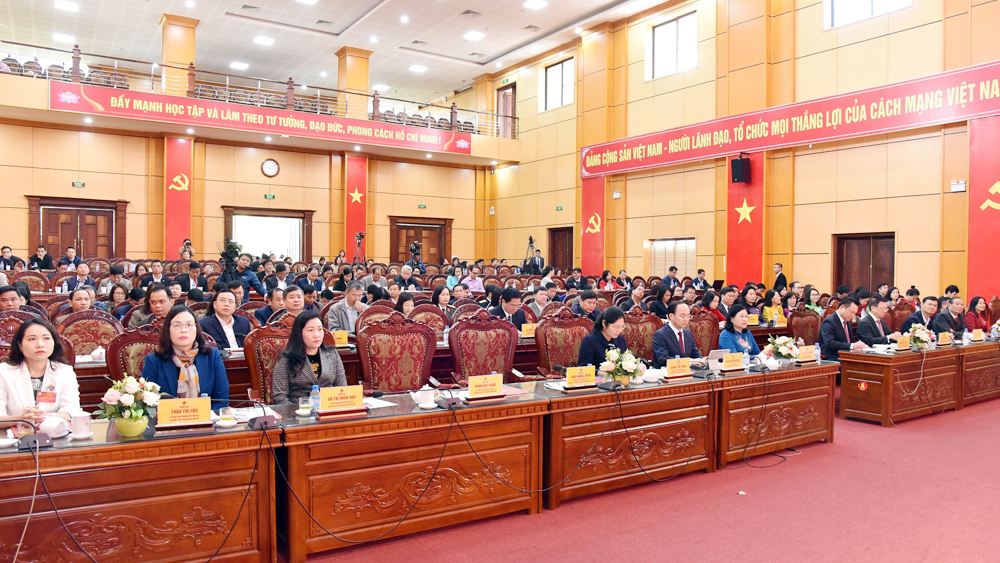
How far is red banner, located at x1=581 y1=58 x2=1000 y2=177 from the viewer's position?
8281mm

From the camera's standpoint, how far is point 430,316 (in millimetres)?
5441

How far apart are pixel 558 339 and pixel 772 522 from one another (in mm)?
1882

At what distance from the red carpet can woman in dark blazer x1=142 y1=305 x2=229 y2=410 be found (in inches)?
42.1

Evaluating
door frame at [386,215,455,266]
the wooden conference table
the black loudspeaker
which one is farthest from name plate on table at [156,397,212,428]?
door frame at [386,215,455,266]

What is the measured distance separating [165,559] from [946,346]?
6.19 m

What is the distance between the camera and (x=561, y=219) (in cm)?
1537

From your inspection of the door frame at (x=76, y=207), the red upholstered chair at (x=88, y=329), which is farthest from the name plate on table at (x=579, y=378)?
the door frame at (x=76, y=207)

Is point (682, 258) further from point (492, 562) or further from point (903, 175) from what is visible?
point (492, 562)

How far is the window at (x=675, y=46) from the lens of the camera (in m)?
12.3

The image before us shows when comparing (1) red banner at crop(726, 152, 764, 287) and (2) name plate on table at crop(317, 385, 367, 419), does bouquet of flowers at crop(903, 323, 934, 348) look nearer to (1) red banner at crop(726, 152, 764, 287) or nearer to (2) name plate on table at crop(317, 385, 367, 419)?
(2) name plate on table at crop(317, 385, 367, 419)

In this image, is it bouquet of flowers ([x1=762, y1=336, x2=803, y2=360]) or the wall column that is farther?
the wall column

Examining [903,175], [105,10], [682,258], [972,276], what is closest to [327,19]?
[105,10]

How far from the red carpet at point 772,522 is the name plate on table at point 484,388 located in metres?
0.58

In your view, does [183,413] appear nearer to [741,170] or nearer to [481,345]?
[481,345]
